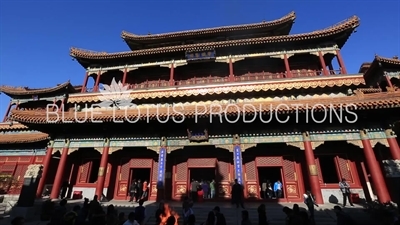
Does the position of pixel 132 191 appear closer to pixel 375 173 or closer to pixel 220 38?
pixel 375 173

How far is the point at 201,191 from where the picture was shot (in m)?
11.6

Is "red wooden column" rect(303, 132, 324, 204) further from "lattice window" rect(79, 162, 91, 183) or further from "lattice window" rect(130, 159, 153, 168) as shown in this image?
"lattice window" rect(79, 162, 91, 183)

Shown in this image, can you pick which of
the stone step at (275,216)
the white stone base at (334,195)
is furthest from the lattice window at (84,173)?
the white stone base at (334,195)

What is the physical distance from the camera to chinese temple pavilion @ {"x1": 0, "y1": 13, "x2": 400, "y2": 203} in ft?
34.0

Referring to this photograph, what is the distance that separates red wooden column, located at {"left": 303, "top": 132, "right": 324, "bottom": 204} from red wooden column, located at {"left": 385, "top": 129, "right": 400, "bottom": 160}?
3311mm

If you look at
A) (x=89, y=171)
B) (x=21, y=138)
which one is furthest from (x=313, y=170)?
(x=21, y=138)

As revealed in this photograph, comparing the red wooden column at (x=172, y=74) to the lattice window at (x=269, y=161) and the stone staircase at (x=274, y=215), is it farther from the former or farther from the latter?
the stone staircase at (x=274, y=215)

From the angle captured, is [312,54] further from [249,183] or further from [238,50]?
[249,183]

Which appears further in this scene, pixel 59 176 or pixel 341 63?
pixel 341 63

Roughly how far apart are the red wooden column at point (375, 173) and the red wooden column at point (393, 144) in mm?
776

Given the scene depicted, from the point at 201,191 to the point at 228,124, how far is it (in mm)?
3881

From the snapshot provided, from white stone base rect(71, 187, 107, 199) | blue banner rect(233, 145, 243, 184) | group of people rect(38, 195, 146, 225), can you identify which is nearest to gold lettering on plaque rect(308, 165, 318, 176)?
blue banner rect(233, 145, 243, 184)

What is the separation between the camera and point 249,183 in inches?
459

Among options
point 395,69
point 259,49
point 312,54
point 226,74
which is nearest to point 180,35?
point 226,74
